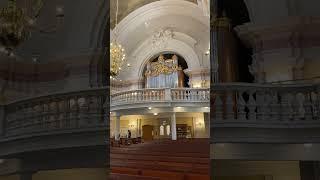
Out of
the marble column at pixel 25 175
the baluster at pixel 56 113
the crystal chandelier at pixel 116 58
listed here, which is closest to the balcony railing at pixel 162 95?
the crystal chandelier at pixel 116 58

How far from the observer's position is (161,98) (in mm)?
1261

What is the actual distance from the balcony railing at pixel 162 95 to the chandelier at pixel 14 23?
0.43 meters

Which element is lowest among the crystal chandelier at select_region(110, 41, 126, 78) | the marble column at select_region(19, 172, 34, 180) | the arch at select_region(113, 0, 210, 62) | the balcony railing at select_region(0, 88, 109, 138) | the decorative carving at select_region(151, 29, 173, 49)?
the marble column at select_region(19, 172, 34, 180)

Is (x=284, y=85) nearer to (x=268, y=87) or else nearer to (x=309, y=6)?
(x=268, y=87)

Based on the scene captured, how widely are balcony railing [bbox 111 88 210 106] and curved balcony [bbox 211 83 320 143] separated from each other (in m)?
0.05

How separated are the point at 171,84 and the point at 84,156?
44cm

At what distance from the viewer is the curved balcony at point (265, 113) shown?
1.23 m

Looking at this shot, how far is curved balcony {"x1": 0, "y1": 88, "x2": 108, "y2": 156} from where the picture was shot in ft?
4.21

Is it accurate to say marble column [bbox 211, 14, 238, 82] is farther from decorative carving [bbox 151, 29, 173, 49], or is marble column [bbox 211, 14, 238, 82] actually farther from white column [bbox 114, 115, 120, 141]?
white column [bbox 114, 115, 120, 141]

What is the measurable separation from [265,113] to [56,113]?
0.79 metres

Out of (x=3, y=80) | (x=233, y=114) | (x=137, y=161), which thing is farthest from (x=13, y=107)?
(x=233, y=114)

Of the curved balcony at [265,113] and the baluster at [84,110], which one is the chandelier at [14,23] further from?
the curved balcony at [265,113]

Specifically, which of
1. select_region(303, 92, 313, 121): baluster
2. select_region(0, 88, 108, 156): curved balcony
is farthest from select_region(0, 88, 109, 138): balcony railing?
select_region(303, 92, 313, 121): baluster

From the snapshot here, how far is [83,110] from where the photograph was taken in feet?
4.22
